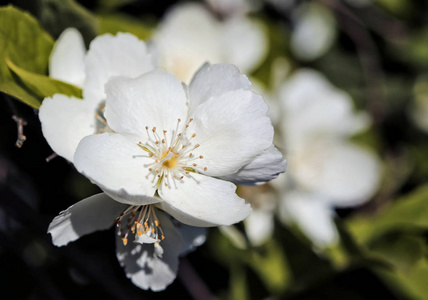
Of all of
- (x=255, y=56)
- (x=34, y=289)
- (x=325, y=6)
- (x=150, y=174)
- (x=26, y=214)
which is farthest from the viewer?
(x=325, y=6)

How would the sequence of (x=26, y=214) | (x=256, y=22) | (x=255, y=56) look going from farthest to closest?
1. (x=256, y=22)
2. (x=255, y=56)
3. (x=26, y=214)

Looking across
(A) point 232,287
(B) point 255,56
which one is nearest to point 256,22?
(B) point 255,56

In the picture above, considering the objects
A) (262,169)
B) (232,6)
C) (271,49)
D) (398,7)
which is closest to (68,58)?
(262,169)

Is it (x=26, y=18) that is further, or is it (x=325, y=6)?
(x=325, y=6)

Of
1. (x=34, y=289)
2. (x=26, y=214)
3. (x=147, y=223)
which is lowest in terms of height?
(x=34, y=289)

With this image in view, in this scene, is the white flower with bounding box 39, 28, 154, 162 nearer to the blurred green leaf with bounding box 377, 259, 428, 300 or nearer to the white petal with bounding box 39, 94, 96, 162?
the white petal with bounding box 39, 94, 96, 162

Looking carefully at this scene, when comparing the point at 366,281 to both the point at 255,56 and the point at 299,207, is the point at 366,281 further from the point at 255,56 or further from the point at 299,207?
the point at 255,56

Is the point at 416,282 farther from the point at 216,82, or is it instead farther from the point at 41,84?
the point at 41,84

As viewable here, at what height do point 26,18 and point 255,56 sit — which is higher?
point 26,18
